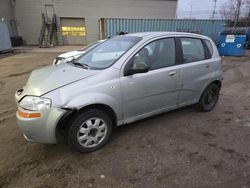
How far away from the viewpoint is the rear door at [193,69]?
140 inches

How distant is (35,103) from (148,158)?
64.4 inches

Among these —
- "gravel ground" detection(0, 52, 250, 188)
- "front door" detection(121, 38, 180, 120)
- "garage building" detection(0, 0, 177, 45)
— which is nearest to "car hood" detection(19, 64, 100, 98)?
"front door" detection(121, 38, 180, 120)

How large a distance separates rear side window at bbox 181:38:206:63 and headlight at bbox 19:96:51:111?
2.38 metres

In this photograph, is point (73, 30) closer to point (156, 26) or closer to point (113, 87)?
point (156, 26)

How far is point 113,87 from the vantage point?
280cm

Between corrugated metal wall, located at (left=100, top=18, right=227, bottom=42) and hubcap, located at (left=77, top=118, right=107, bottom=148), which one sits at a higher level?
corrugated metal wall, located at (left=100, top=18, right=227, bottom=42)

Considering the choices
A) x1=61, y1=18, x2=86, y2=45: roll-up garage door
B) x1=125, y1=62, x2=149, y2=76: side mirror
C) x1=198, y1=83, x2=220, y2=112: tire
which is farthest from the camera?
x1=61, y1=18, x2=86, y2=45: roll-up garage door

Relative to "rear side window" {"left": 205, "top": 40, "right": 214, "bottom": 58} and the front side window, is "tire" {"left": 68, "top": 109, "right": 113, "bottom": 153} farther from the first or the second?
"rear side window" {"left": 205, "top": 40, "right": 214, "bottom": 58}

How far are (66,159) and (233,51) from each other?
13031mm

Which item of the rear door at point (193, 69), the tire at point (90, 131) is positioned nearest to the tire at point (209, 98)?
the rear door at point (193, 69)

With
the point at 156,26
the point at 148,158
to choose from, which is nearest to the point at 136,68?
the point at 148,158

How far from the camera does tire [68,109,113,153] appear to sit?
8.77ft

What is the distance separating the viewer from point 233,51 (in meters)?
12.7

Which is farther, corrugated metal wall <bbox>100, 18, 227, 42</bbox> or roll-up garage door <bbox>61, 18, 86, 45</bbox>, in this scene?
roll-up garage door <bbox>61, 18, 86, 45</bbox>
